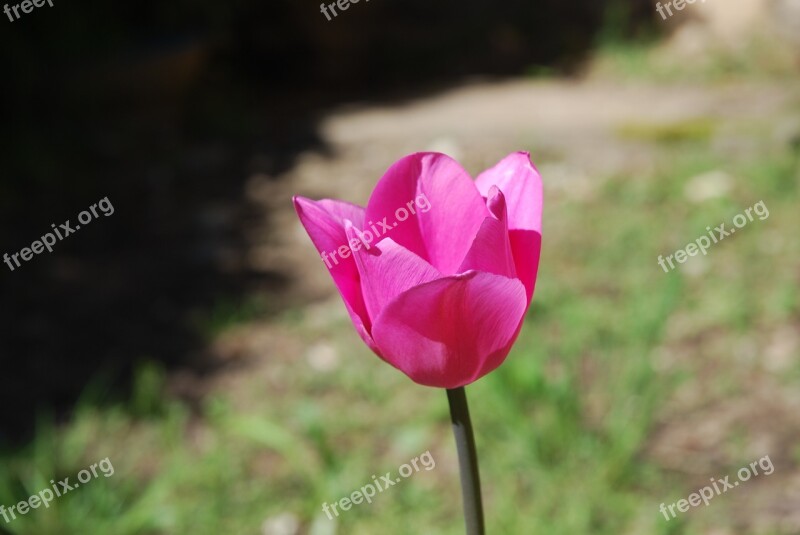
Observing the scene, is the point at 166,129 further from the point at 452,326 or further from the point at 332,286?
the point at 452,326

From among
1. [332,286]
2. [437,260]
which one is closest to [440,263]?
[437,260]

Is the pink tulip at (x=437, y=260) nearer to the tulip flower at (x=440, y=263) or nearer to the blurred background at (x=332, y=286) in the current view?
the tulip flower at (x=440, y=263)

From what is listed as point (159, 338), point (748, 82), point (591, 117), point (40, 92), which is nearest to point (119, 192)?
point (40, 92)

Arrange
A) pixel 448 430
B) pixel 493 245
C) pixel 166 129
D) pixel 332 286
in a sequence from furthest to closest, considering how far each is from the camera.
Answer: pixel 166 129
pixel 332 286
pixel 448 430
pixel 493 245

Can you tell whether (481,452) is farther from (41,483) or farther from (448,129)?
(448,129)

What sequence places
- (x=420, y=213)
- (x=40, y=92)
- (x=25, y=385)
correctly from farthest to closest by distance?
(x=40, y=92)
(x=25, y=385)
(x=420, y=213)

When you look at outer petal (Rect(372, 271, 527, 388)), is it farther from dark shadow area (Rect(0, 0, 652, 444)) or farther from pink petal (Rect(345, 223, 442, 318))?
dark shadow area (Rect(0, 0, 652, 444))
